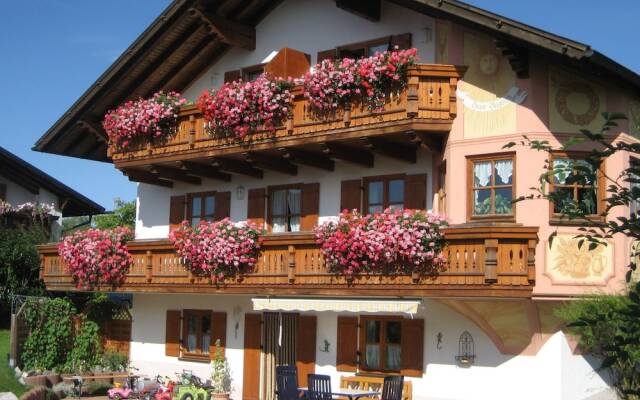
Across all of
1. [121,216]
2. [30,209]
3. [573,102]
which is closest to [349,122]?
[573,102]

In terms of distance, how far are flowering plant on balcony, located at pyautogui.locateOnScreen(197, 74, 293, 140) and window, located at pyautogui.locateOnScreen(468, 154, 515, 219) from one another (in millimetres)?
4128

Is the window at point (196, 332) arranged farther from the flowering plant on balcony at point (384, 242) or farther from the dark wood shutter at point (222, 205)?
the flowering plant on balcony at point (384, 242)

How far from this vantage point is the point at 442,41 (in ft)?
54.9

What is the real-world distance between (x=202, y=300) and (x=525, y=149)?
9.22 m

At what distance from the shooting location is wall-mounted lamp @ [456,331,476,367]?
16141 mm

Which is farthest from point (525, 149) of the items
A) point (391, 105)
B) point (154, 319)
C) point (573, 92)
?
point (154, 319)

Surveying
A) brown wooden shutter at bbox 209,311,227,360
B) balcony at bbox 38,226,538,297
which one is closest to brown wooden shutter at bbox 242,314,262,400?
brown wooden shutter at bbox 209,311,227,360

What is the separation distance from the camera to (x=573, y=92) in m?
15.3

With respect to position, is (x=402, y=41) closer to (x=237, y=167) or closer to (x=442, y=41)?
(x=442, y=41)

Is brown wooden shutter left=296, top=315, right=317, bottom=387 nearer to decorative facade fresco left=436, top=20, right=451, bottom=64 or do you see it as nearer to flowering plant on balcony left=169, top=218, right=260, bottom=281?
flowering plant on balcony left=169, top=218, right=260, bottom=281

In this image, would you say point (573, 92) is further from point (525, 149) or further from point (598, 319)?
point (598, 319)

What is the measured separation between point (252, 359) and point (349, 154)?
17.7ft

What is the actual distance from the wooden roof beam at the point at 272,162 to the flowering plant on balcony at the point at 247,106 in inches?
21.4

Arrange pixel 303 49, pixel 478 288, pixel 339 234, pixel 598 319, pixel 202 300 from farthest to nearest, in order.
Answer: pixel 202 300 → pixel 303 49 → pixel 339 234 → pixel 478 288 → pixel 598 319
